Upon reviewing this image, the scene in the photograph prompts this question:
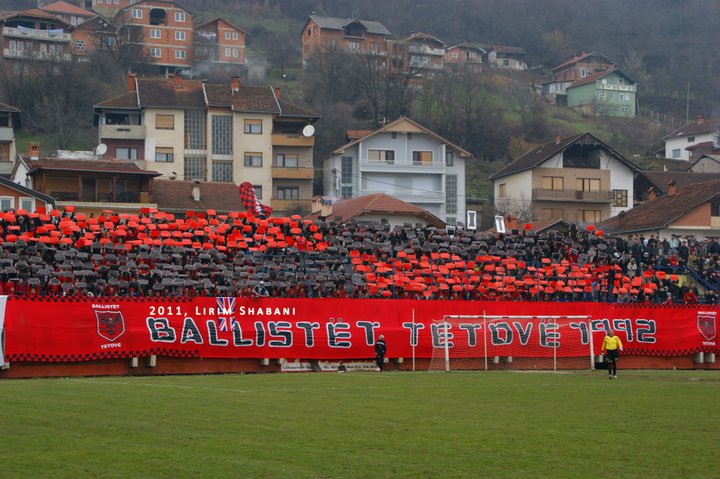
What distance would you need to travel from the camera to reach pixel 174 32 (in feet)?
449

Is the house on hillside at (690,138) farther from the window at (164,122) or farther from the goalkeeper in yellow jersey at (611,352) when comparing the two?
the goalkeeper in yellow jersey at (611,352)

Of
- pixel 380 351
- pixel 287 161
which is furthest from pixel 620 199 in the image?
pixel 380 351

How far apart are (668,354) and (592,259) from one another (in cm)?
640

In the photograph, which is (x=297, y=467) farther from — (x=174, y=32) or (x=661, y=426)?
(x=174, y=32)

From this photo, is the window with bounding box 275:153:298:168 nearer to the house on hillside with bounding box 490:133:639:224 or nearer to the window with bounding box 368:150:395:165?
the window with bounding box 368:150:395:165

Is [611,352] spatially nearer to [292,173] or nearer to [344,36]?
[292,173]

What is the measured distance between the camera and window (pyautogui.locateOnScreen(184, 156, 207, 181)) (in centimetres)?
9112

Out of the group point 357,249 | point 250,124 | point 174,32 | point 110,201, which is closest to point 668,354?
point 357,249

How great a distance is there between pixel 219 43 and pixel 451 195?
5862 cm

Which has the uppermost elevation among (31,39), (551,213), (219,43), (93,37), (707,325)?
(219,43)

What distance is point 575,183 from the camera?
3593 inches

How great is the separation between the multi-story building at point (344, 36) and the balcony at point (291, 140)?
54.4m

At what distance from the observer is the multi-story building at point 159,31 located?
433ft

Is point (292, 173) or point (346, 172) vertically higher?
point (346, 172)
